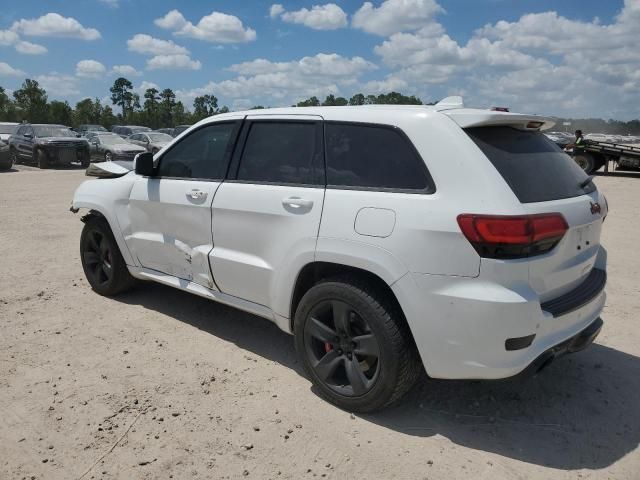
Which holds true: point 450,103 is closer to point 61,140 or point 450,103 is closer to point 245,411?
point 245,411

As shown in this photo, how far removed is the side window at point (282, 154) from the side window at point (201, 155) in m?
0.23

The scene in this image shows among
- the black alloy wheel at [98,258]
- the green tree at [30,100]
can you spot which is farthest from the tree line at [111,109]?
the black alloy wheel at [98,258]

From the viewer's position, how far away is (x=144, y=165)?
4352mm

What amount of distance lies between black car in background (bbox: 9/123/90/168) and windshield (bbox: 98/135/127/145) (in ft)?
3.85

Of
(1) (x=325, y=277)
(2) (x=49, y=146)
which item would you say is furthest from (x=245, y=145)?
(2) (x=49, y=146)

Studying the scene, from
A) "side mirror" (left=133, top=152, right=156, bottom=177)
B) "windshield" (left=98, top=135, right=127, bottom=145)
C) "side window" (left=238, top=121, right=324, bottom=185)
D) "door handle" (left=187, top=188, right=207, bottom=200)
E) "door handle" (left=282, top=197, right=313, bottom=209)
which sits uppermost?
"side window" (left=238, top=121, right=324, bottom=185)

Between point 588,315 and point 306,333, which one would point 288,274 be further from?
point 588,315

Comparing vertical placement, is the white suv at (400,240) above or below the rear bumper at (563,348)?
above

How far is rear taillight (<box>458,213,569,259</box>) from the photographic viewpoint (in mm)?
2582

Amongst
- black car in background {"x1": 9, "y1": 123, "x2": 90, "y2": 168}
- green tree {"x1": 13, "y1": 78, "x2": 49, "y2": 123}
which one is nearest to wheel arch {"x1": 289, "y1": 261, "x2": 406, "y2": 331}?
black car in background {"x1": 9, "y1": 123, "x2": 90, "y2": 168}

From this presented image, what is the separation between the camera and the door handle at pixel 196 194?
392cm

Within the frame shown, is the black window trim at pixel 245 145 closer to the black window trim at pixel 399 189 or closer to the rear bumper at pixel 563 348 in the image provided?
the black window trim at pixel 399 189

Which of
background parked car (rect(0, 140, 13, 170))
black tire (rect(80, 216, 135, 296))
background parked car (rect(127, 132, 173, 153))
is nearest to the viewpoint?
black tire (rect(80, 216, 135, 296))

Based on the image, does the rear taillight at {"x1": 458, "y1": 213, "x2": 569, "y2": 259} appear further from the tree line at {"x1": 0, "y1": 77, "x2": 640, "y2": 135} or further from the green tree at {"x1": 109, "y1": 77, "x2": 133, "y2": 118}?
the green tree at {"x1": 109, "y1": 77, "x2": 133, "y2": 118}
